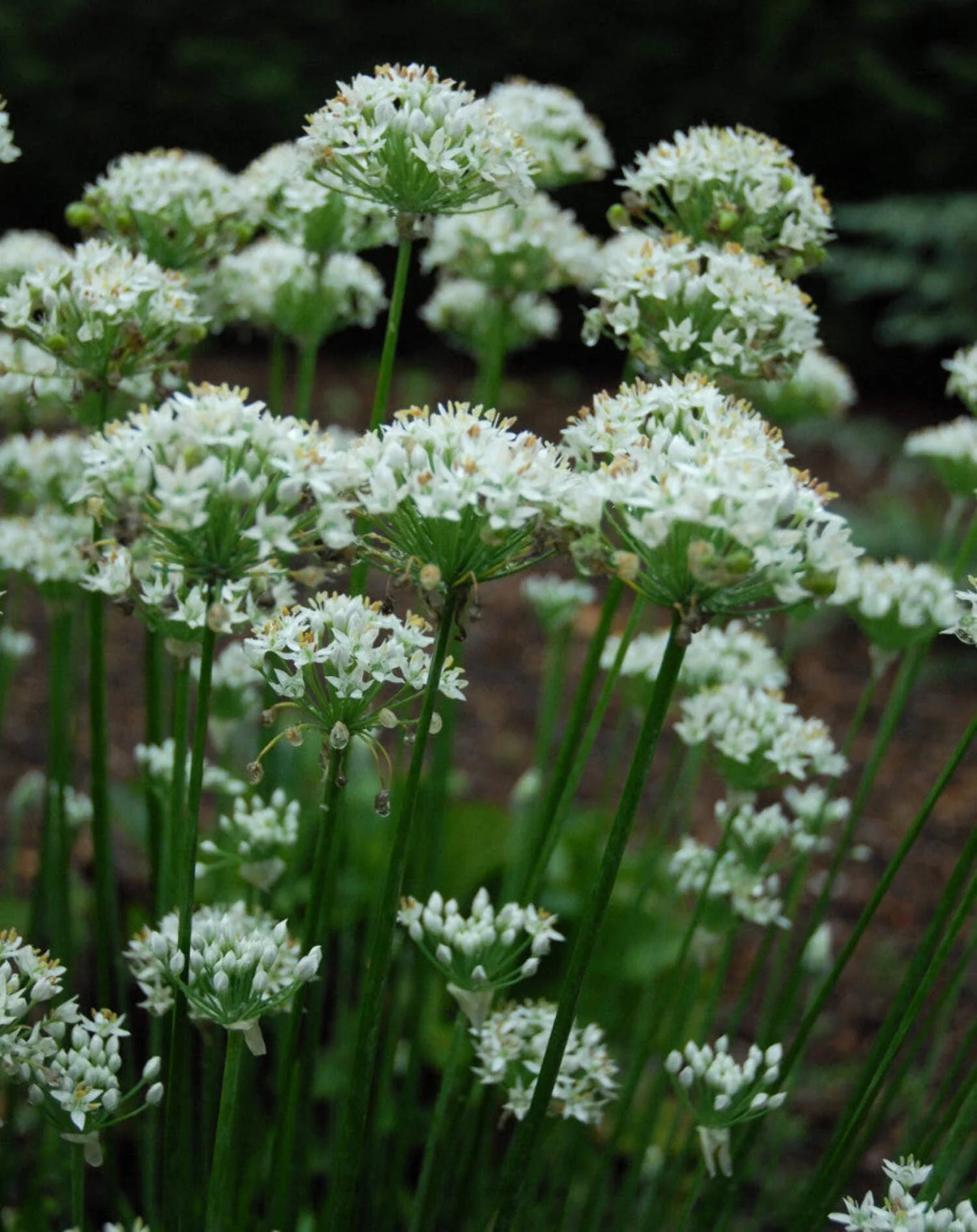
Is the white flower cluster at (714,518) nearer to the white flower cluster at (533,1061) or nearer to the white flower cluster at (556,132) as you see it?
the white flower cluster at (533,1061)

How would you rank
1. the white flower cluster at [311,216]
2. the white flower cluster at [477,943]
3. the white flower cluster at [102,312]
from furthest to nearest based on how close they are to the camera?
the white flower cluster at [311,216], the white flower cluster at [102,312], the white flower cluster at [477,943]

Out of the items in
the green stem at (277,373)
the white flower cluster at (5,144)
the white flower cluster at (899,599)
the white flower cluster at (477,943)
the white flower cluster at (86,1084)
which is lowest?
the white flower cluster at (86,1084)

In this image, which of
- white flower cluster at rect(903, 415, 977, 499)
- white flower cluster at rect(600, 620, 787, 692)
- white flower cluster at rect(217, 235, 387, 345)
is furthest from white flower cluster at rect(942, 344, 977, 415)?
white flower cluster at rect(217, 235, 387, 345)

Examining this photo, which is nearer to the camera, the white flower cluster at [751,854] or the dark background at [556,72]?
the white flower cluster at [751,854]

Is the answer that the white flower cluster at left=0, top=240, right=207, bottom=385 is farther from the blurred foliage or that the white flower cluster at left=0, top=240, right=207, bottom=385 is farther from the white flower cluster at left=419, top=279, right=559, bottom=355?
the blurred foliage

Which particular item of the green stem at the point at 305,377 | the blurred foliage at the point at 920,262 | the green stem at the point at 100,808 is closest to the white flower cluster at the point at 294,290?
the green stem at the point at 305,377

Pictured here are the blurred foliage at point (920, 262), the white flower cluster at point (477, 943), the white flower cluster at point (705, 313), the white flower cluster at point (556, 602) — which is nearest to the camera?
the white flower cluster at point (477, 943)

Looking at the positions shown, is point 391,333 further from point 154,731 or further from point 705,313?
point 154,731

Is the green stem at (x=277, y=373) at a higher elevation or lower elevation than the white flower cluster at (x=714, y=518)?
lower
